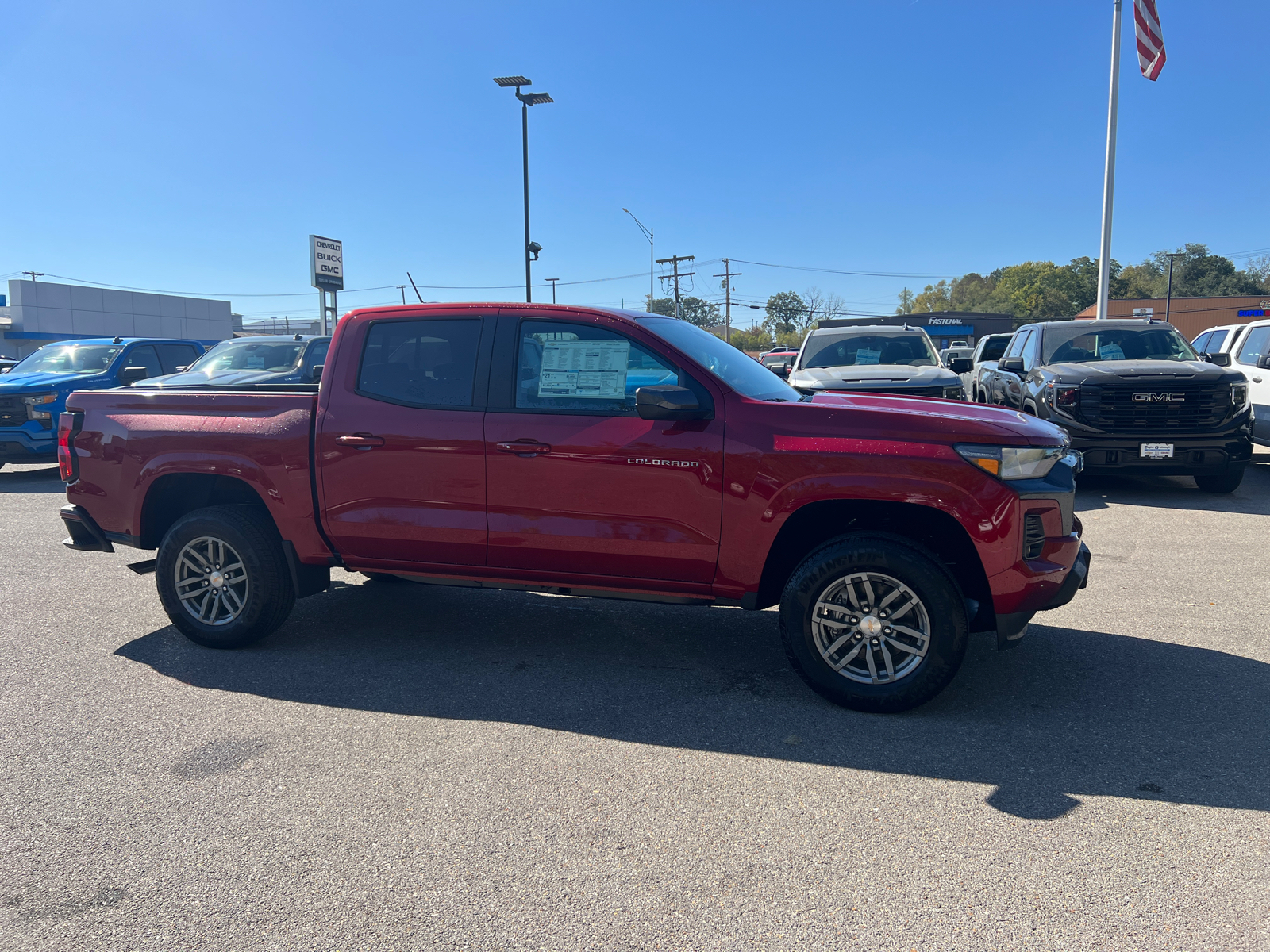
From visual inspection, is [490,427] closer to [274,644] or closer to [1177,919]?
[274,644]

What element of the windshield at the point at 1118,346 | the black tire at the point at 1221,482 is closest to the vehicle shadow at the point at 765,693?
the black tire at the point at 1221,482

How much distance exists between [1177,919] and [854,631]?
1718 mm

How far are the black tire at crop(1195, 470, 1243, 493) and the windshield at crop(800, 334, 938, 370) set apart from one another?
3405mm

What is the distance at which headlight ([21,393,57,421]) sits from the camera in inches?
471

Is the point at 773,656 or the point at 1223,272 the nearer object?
the point at 773,656

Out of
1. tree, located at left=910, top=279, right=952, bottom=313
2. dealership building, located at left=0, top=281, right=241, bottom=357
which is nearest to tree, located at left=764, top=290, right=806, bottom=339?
tree, located at left=910, top=279, right=952, bottom=313

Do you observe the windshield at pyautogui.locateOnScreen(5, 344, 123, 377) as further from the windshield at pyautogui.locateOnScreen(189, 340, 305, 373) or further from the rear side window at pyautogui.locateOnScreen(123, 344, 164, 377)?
the windshield at pyautogui.locateOnScreen(189, 340, 305, 373)

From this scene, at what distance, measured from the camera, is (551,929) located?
2.64 m

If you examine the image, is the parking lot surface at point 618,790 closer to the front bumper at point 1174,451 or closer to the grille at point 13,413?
the front bumper at point 1174,451

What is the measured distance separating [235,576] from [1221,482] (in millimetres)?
9863

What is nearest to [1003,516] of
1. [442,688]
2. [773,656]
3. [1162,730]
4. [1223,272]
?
[1162,730]

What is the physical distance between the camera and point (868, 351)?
12305mm

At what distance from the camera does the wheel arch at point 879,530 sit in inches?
165

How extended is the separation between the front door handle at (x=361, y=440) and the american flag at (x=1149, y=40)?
21.1 metres
